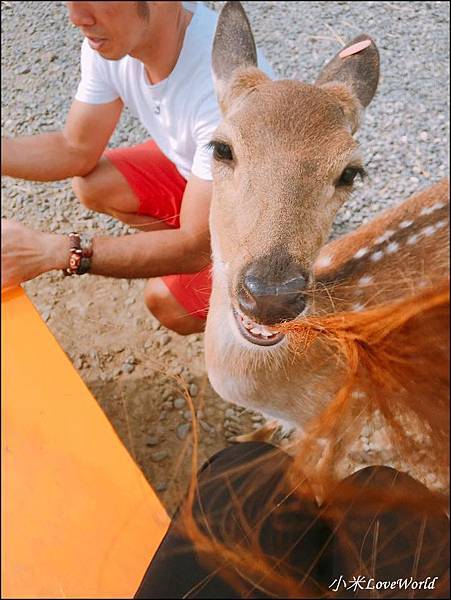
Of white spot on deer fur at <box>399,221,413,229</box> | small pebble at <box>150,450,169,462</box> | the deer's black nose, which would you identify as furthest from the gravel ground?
the deer's black nose

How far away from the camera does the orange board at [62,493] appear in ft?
2.29

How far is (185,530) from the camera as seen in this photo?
0.68m

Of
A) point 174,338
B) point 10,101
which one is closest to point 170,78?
point 10,101

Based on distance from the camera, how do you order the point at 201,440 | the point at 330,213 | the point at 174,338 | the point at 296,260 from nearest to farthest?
the point at 296,260
the point at 330,213
the point at 174,338
the point at 201,440

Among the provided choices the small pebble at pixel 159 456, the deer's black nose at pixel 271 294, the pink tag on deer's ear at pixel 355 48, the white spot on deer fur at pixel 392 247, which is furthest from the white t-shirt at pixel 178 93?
the small pebble at pixel 159 456

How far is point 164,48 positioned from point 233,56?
12.6 inches

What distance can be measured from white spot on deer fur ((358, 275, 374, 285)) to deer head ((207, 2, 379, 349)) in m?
0.16

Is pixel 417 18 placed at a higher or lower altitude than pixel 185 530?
higher

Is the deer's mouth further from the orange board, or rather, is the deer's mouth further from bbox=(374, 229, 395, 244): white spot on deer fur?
bbox=(374, 229, 395, 244): white spot on deer fur

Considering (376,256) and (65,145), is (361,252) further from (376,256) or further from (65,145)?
(65,145)

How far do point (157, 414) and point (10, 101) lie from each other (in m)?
0.71

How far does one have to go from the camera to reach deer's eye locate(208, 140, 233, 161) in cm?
78

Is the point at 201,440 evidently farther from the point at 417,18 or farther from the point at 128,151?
the point at 417,18

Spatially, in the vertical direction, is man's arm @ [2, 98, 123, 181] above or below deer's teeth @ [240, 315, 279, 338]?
above
